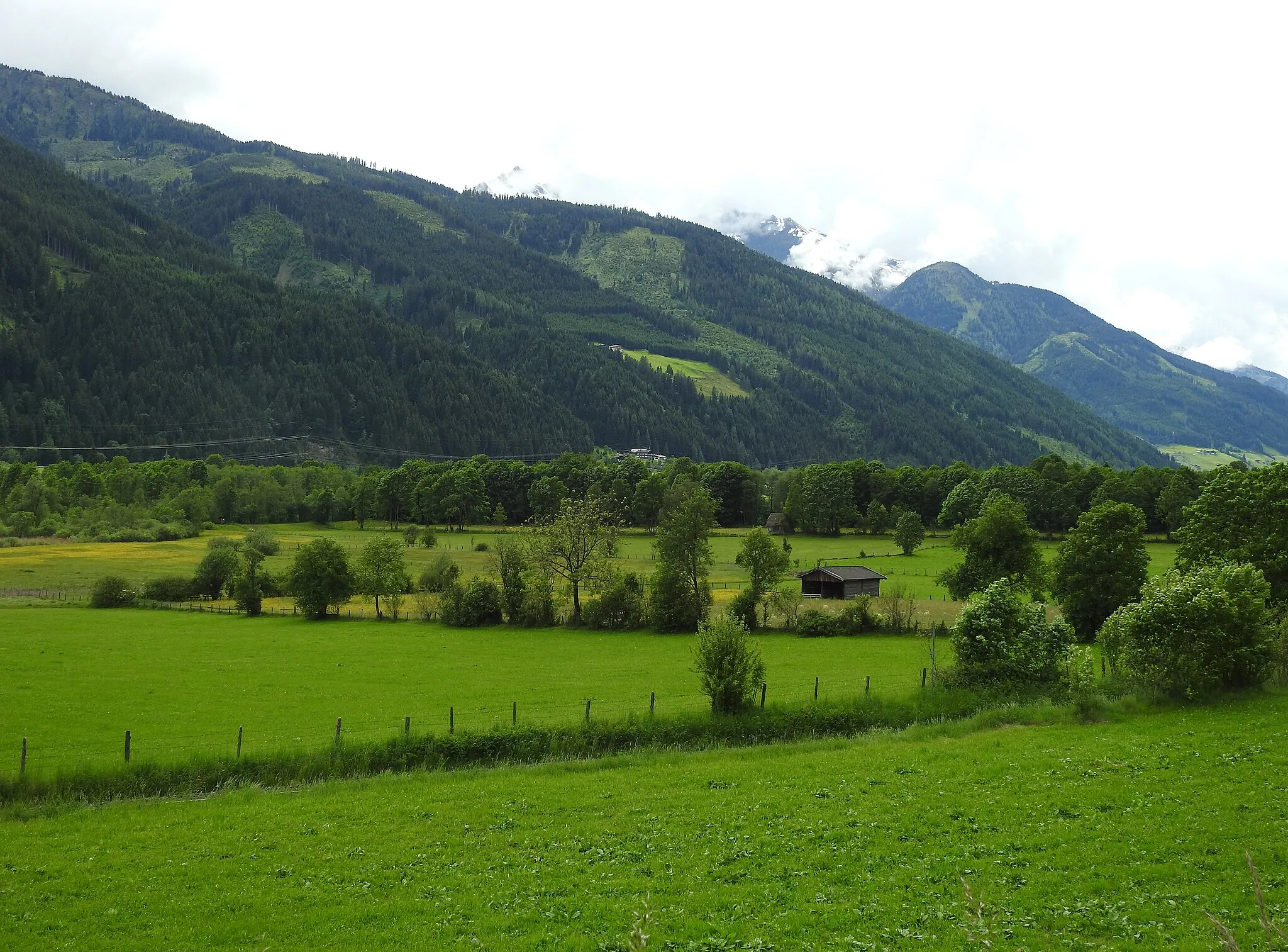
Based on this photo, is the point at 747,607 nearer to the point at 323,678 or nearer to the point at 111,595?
the point at 323,678

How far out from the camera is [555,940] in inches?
679

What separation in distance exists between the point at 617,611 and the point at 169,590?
161ft

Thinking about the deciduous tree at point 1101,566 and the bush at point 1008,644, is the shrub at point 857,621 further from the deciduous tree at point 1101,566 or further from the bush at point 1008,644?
the bush at point 1008,644

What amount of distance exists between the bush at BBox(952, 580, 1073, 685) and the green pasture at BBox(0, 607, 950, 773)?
3723 mm

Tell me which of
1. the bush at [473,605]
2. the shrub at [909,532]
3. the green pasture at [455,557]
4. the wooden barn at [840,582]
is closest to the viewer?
the bush at [473,605]

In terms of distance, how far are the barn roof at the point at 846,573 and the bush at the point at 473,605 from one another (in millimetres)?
34001

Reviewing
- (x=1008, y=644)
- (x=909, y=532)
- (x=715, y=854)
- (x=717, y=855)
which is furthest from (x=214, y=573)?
(x=909, y=532)

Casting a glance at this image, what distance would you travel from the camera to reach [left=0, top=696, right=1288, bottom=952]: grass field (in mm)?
17250

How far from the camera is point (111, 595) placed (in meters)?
81.2

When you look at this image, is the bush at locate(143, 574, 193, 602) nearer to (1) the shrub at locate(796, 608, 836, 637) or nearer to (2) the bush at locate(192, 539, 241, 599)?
(2) the bush at locate(192, 539, 241, 599)

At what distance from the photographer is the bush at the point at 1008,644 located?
133ft

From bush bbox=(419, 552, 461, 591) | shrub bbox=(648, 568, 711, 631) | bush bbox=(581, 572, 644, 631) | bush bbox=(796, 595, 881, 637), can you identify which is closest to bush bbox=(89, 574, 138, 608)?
bush bbox=(419, 552, 461, 591)

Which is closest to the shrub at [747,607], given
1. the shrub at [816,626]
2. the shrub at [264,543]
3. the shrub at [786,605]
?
the shrub at [786,605]

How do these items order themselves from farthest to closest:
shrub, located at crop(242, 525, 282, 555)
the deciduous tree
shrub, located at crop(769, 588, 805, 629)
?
shrub, located at crop(242, 525, 282, 555) → shrub, located at crop(769, 588, 805, 629) → the deciduous tree
